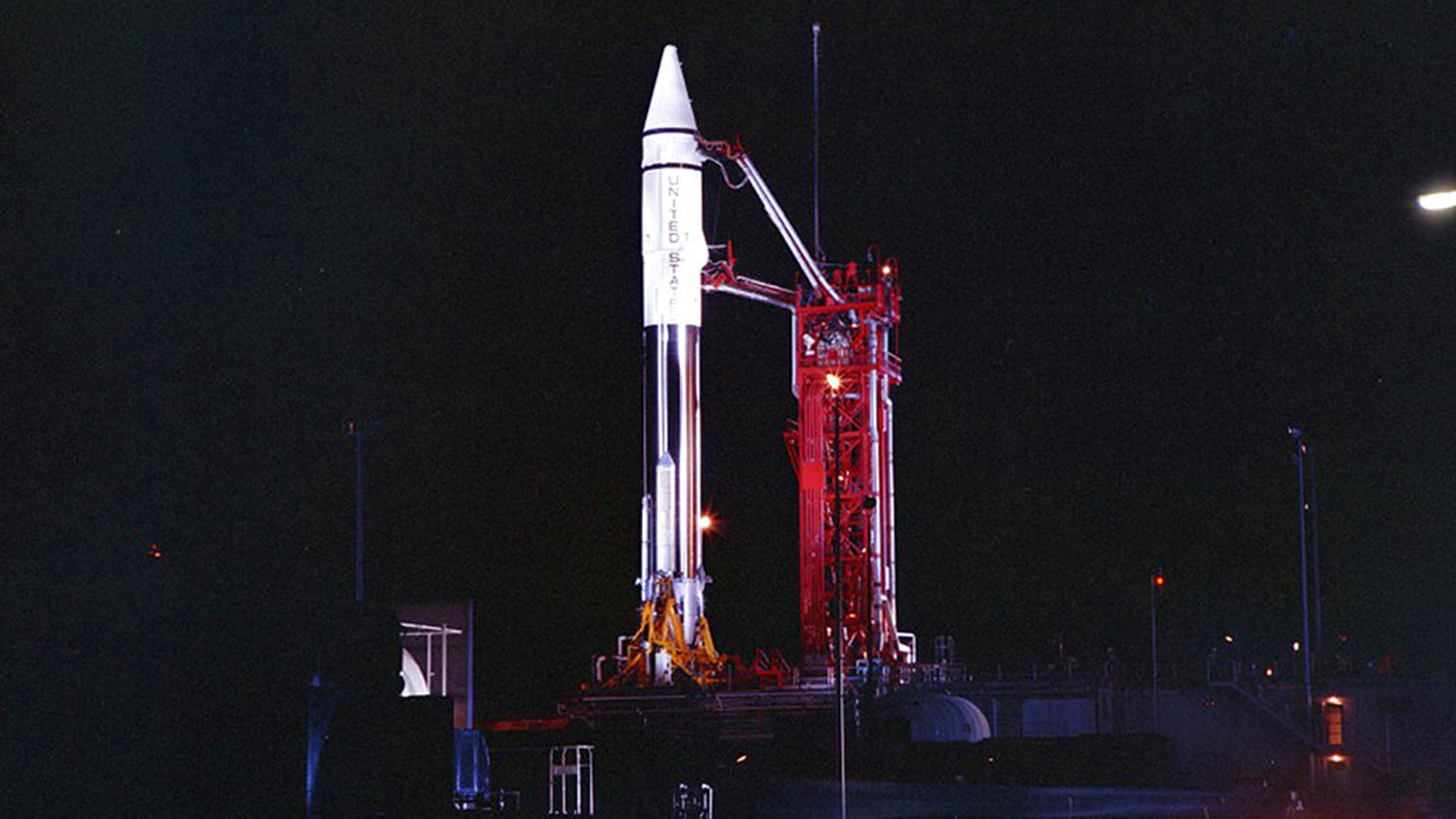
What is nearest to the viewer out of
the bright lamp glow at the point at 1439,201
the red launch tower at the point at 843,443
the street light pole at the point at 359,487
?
the bright lamp glow at the point at 1439,201

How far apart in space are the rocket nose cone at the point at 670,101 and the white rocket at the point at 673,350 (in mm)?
38

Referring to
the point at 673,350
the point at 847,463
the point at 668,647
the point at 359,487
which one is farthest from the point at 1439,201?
the point at 847,463

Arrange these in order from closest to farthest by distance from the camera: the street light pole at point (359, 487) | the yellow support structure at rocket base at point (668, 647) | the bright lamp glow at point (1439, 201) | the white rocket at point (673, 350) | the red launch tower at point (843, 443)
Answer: the bright lamp glow at point (1439, 201) < the street light pole at point (359, 487) < the yellow support structure at rocket base at point (668, 647) < the white rocket at point (673, 350) < the red launch tower at point (843, 443)

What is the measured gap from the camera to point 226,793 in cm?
2586

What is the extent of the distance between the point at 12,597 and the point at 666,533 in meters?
31.9

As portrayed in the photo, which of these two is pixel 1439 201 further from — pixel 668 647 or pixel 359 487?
pixel 668 647

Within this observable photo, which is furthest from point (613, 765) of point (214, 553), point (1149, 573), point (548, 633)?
point (1149, 573)

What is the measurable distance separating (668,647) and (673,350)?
339 inches

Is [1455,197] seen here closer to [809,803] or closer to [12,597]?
[12,597]

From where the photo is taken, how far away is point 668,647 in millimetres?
54719

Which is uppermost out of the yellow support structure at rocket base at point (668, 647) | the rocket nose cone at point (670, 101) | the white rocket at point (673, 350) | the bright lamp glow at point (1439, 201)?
the rocket nose cone at point (670, 101)

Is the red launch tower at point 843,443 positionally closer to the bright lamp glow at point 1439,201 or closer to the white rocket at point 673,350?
the white rocket at point 673,350

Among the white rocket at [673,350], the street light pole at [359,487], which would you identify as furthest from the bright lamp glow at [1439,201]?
the white rocket at [673,350]

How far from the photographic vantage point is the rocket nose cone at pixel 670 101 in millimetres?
57219
